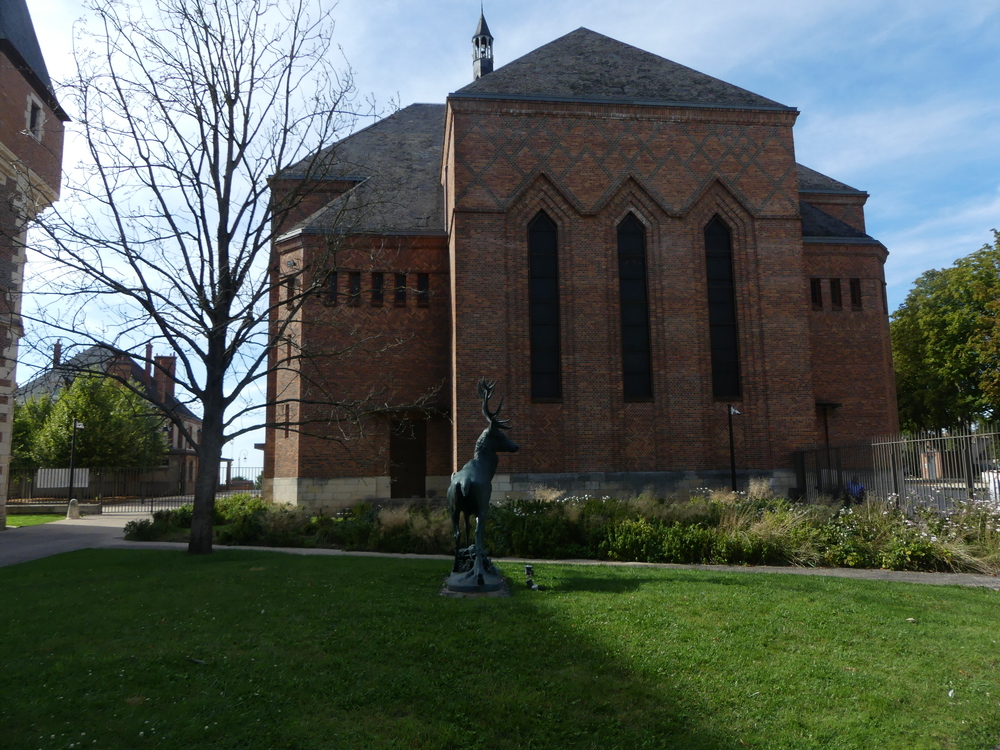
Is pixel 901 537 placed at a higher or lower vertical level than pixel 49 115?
lower

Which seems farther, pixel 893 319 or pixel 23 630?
pixel 893 319

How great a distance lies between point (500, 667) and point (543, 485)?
15722mm

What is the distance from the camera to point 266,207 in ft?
46.4

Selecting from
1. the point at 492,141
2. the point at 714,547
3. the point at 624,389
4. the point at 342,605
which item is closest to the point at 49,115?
the point at 492,141

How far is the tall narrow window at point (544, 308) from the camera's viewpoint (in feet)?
74.7

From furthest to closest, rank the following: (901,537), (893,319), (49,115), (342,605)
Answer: (893,319) → (49,115) → (901,537) → (342,605)

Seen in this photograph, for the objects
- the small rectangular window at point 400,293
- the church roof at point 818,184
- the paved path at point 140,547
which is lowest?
the paved path at point 140,547

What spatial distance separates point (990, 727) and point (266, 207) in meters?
13.7

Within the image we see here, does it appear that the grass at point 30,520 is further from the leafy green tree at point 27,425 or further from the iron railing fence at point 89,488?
the leafy green tree at point 27,425

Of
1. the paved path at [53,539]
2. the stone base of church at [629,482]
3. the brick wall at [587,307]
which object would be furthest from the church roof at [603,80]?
the paved path at [53,539]

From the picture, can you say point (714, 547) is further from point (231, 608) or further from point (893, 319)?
point (893, 319)

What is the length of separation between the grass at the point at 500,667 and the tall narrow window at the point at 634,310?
1373cm

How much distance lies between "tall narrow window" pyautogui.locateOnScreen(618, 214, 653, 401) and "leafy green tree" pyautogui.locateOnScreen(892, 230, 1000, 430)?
20.2m

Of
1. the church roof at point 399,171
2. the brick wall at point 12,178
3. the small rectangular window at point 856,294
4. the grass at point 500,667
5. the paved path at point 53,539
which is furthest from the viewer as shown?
the small rectangular window at point 856,294
